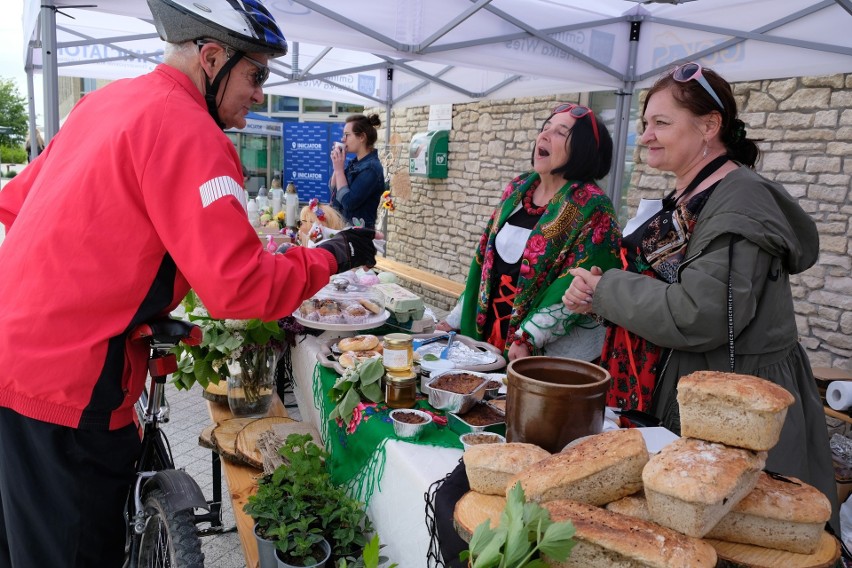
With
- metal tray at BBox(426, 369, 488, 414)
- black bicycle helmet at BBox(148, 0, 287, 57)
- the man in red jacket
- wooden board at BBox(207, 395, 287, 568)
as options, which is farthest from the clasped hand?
wooden board at BBox(207, 395, 287, 568)

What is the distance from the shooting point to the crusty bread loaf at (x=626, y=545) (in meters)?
0.84

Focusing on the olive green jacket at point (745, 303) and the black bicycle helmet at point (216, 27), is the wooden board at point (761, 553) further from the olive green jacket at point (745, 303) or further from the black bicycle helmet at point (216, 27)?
the black bicycle helmet at point (216, 27)

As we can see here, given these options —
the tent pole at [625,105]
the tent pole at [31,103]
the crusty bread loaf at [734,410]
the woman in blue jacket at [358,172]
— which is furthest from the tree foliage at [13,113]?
the crusty bread loaf at [734,410]

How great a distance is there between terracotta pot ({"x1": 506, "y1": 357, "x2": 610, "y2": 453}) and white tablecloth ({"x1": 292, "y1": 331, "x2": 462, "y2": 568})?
0.79 feet

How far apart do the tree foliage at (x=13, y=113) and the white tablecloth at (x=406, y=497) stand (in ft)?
222

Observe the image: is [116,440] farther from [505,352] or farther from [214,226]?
[505,352]

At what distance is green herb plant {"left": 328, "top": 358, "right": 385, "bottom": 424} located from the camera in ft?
6.35

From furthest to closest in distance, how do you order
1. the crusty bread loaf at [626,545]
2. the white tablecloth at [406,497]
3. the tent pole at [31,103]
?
1. the tent pole at [31,103]
2. the white tablecloth at [406,497]
3. the crusty bread loaf at [626,545]

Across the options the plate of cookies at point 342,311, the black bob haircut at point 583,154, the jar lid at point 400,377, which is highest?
the black bob haircut at point 583,154

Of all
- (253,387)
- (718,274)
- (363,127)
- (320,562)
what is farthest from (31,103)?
(718,274)

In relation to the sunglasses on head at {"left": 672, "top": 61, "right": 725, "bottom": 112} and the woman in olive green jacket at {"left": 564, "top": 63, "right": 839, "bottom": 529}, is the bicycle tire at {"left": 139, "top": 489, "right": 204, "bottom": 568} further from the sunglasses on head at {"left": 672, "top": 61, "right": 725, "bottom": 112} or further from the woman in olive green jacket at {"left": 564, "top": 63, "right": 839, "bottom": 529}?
the sunglasses on head at {"left": 672, "top": 61, "right": 725, "bottom": 112}

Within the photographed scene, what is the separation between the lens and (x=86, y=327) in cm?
159

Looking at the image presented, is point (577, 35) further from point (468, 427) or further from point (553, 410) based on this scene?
point (553, 410)

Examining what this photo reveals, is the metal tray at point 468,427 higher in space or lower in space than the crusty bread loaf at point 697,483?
lower
